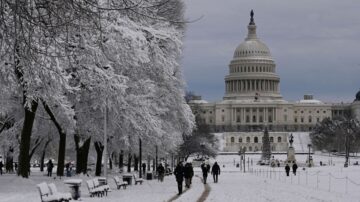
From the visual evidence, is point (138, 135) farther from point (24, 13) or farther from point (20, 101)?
point (24, 13)

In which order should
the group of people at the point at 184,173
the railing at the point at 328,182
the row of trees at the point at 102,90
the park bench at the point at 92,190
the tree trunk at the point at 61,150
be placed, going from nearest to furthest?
the park bench at the point at 92,190, the row of trees at the point at 102,90, the group of people at the point at 184,173, the tree trunk at the point at 61,150, the railing at the point at 328,182

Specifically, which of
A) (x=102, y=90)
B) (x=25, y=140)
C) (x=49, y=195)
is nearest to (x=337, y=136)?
(x=102, y=90)

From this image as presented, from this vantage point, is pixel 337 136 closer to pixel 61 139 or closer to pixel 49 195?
pixel 61 139

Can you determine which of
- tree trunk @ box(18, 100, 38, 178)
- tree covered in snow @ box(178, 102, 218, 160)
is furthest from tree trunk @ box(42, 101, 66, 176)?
tree covered in snow @ box(178, 102, 218, 160)

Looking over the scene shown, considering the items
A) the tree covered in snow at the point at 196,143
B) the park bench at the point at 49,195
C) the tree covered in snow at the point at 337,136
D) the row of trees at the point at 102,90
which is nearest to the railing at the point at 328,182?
the row of trees at the point at 102,90

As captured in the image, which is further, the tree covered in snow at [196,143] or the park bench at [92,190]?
the tree covered in snow at [196,143]

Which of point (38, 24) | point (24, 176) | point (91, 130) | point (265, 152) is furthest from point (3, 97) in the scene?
point (265, 152)

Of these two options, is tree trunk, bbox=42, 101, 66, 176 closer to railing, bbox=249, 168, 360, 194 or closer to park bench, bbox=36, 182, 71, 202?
park bench, bbox=36, 182, 71, 202

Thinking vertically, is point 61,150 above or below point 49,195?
above

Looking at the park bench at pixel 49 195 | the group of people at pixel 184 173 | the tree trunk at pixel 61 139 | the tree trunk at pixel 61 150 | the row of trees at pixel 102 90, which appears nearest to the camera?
the park bench at pixel 49 195

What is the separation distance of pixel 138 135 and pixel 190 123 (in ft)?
43.9

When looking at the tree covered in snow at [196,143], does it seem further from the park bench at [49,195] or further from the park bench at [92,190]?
the park bench at [49,195]

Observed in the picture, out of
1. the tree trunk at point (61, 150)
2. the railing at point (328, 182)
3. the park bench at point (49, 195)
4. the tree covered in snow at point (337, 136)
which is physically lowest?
the park bench at point (49, 195)

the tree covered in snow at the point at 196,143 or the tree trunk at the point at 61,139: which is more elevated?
the tree covered in snow at the point at 196,143
